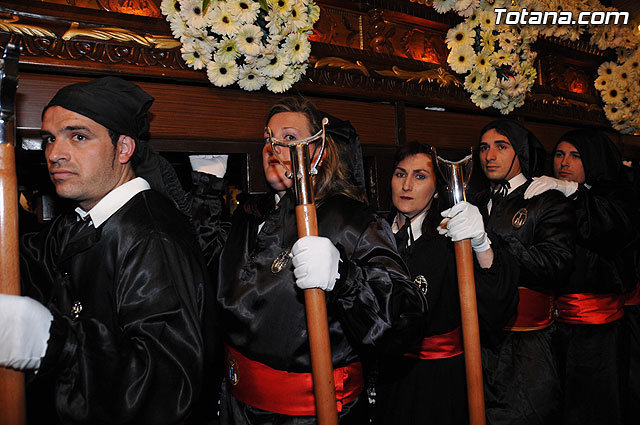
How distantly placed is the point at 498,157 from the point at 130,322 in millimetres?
2796

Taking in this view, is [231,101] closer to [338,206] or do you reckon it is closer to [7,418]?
[338,206]

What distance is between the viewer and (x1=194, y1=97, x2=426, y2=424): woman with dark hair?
160 centimetres

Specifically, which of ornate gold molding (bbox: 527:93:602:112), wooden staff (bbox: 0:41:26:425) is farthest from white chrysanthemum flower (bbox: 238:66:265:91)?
ornate gold molding (bbox: 527:93:602:112)

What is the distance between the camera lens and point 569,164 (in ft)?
12.6

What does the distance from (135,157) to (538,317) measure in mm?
2753

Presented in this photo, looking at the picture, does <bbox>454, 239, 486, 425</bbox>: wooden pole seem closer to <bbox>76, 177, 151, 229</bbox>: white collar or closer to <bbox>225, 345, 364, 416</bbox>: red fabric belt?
<bbox>225, 345, 364, 416</bbox>: red fabric belt

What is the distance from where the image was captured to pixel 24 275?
1923 mm

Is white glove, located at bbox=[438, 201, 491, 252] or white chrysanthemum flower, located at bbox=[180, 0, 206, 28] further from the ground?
white chrysanthemum flower, located at bbox=[180, 0, 206, 28]

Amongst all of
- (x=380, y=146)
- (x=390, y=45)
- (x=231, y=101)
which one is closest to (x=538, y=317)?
(x=380, y=146)

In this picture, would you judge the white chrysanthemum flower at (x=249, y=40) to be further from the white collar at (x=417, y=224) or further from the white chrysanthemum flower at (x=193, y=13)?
the white collar at (x=417, y=224)

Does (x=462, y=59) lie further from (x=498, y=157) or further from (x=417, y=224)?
(x=417, y=224)

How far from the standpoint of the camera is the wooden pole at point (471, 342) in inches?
72.7

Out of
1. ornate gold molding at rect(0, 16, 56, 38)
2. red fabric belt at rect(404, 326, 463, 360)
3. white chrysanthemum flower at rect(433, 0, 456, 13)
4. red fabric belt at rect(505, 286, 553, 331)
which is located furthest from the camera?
white chrysanthemum flower at rect(433, 0, 456, 13)

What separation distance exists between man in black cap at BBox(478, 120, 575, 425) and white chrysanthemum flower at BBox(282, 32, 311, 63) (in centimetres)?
158
